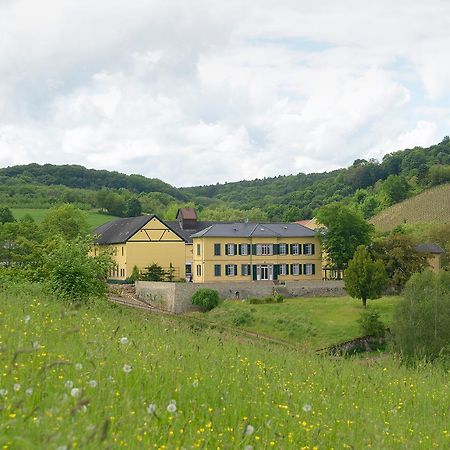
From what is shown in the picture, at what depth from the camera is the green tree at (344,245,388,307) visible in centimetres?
5738

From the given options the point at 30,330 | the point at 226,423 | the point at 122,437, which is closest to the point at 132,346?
the point at 30,330

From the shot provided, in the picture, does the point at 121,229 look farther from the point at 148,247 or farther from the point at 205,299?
the point at 205,299

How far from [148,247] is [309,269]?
1628 cm

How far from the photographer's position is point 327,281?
6738cm

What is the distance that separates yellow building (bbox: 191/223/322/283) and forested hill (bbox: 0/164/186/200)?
400ft

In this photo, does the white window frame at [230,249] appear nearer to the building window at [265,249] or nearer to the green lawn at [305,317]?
the building window at [265,249]

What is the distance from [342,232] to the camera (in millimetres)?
69250

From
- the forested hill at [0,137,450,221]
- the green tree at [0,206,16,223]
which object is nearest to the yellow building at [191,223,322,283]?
the green tree at [0,206,16,223]

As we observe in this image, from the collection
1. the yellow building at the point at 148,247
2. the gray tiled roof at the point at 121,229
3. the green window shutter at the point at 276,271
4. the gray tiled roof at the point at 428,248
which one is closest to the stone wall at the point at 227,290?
the green window shutter at the point at 276,271

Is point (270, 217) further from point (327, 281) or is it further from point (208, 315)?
point (208, 315)

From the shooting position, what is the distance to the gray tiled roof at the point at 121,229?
3039 inches

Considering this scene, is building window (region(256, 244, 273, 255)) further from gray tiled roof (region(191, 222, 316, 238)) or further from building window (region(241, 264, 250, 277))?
building window (region(241, 264, 250, 277))

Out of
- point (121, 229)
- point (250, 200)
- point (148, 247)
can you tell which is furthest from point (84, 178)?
point (148, 247)

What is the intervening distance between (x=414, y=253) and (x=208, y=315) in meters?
17.4
